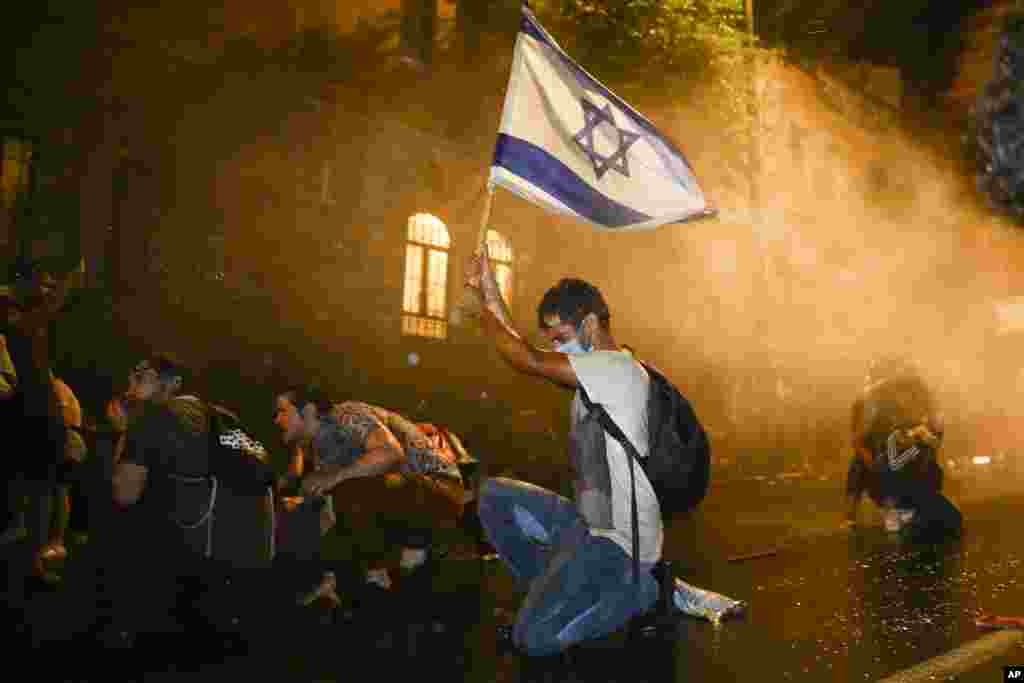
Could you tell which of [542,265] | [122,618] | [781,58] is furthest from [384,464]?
[781,58]

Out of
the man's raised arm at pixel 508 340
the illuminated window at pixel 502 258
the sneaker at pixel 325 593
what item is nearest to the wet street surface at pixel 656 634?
the sneaker at pixel 325 593

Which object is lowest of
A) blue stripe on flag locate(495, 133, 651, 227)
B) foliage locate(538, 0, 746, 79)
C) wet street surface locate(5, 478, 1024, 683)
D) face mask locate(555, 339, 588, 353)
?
wet street surface locate(5, 478, 1024, 683)

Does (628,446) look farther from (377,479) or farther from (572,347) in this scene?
(377,479)

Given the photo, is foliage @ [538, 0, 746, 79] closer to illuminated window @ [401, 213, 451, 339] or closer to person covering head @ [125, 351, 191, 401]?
illuminated window @ [401, 213, 451, 339]

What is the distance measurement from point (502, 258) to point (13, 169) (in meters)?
7.07

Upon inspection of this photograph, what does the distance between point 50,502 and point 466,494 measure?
243 centimetres

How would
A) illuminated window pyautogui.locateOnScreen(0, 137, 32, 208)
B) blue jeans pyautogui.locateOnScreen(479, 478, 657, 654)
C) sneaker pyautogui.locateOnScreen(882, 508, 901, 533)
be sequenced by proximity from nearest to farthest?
blue jeans pyautogui.locateOnScreen(479, 478, 657, 654) < sneaker pyautogui.locateOnScreen(882, 508, 901, 533) < illuminated window pyautogui.locateOnScreen(0, 137, 32, 208)

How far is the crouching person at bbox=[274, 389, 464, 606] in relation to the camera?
477 centimetres

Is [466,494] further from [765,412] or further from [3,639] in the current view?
[765,412]

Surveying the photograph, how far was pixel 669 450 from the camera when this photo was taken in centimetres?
373

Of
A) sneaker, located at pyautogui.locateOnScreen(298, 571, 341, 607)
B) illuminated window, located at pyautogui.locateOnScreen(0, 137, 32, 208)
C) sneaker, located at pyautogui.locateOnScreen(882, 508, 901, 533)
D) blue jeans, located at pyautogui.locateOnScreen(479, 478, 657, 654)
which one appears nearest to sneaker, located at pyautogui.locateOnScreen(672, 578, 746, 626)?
blue jeans, located at pyautogui.locateOnScreen(479, 478, 657, 654)

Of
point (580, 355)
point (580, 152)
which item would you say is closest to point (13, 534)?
point (580, 355)

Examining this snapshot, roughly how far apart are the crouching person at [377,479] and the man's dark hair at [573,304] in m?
1.36

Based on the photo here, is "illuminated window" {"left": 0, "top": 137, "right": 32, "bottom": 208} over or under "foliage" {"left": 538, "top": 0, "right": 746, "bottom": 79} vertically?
under
